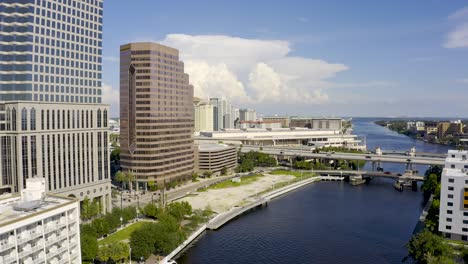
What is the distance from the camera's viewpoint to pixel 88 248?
178 ft

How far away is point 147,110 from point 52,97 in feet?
128

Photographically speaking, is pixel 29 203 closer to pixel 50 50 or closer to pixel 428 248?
pixel 50 50

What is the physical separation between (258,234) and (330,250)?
14583mm

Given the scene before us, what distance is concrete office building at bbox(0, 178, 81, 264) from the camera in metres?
36.4

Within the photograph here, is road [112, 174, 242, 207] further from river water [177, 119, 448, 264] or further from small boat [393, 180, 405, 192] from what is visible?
small boat [393, 180, 405, 192]

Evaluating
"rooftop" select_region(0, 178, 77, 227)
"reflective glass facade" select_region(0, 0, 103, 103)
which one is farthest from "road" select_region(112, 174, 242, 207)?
"rooftop" select_region(0, 178, 77, 227)

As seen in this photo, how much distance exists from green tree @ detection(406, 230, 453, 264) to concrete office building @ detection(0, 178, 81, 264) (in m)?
46.3

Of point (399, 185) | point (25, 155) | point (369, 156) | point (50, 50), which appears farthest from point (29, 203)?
point (369, 156)

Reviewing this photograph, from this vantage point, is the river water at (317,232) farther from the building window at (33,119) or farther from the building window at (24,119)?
the building window at (24,119)

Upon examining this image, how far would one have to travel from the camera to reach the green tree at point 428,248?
54.3 metres

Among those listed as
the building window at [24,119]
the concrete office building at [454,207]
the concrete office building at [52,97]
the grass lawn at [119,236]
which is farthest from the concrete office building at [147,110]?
the concrete office building at [454,207]

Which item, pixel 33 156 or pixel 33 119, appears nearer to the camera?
pixel 33 119

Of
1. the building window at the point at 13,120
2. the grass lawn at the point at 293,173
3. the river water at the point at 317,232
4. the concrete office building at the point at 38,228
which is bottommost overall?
the river water at the point at 317,232

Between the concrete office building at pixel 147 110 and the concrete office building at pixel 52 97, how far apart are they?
1070 inches
